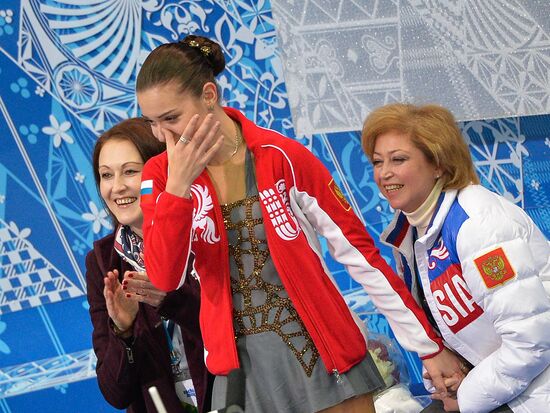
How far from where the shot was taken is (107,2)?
404 cm

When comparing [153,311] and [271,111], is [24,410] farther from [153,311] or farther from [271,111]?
[271,111]

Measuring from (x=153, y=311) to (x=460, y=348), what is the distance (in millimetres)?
947

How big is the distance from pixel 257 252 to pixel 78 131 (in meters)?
2.09

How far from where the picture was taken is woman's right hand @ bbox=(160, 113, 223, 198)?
2.15 meters

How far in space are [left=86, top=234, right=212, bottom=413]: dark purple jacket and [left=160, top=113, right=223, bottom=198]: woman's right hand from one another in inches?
20.7

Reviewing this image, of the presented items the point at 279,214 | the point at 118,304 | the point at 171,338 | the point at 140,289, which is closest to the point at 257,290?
the point at 279,214

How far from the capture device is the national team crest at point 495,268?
2250 millimetres

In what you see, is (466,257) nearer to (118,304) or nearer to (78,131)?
(118,304)

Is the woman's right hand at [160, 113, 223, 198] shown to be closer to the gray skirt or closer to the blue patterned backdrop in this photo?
the gray skirt

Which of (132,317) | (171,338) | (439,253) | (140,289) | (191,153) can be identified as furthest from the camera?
(171,338)

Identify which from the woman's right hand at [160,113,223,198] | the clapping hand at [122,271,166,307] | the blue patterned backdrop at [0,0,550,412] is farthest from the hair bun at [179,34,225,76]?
the blue patterned backdrop at [0,0,550,412]

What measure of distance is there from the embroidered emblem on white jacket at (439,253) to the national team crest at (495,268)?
0.14 m

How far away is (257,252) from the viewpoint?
2217 millimetres

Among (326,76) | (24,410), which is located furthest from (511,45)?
(24,410)
